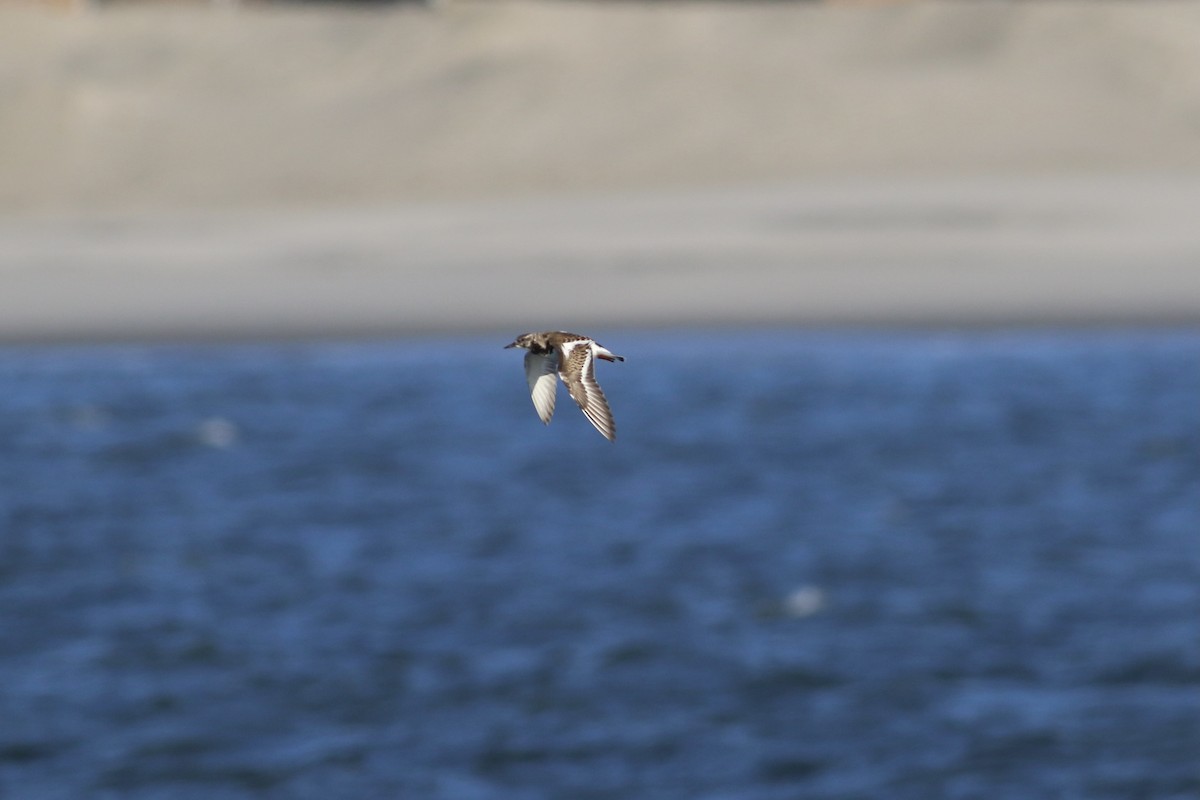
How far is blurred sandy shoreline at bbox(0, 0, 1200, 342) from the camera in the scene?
4281cm

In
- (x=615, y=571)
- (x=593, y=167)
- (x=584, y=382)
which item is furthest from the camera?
(x=593, y=167)

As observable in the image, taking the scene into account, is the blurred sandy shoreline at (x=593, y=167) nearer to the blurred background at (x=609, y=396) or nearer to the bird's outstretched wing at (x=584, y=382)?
the blurred background at (x=609, y=396)

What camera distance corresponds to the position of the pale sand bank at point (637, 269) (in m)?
41.9

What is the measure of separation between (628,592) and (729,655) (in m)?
2.85

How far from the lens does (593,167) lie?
52469 millimetres

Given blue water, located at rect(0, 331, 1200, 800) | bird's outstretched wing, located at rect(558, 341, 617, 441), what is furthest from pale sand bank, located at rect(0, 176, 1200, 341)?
bird's outstretched wing, located at rect(558, 341, 617, 441)

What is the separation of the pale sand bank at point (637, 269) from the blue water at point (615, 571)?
4.96ft

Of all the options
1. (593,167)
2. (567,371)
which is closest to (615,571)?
(593,167)

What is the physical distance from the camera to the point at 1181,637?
1161 inches

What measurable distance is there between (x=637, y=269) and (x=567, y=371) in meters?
34.3

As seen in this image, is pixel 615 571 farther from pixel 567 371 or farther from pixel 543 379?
pixel 567 371

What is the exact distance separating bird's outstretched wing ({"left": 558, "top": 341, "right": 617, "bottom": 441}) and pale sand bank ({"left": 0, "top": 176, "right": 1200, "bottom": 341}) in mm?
28970

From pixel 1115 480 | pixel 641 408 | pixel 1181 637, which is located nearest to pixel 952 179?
pixel 641 408

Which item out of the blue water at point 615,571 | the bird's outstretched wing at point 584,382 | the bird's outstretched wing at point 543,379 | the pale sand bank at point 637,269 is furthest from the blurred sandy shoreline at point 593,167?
the bird's outstretched wing at point 584,382
